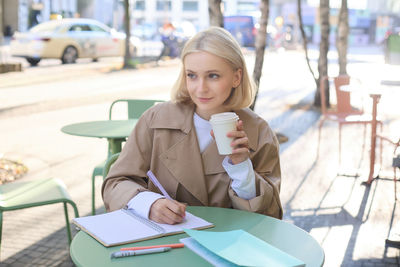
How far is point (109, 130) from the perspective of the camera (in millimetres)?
5004

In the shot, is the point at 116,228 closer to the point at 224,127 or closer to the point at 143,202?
the point at 143,202

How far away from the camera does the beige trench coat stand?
2.53m

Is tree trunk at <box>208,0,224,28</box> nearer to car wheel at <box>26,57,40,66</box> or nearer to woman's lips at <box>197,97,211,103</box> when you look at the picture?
woman's lips at <box>197,97,211,103</box>

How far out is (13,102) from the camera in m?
12.1

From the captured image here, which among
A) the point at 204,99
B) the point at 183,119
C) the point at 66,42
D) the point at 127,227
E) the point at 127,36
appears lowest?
the point at 66,42

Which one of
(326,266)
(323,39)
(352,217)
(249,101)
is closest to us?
(249,101)

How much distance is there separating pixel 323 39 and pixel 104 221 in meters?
10.1

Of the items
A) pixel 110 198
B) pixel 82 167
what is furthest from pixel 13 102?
pixel 110 198

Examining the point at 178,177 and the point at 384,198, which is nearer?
the point at 178,177

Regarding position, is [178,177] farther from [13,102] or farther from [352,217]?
[13,102]

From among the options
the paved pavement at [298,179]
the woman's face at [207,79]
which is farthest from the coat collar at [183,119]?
the paved pavement at [298,179]

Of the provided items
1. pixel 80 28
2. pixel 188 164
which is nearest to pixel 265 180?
pixel 188 164

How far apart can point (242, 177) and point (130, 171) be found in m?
0.54

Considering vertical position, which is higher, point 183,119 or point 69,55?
point 183,119
